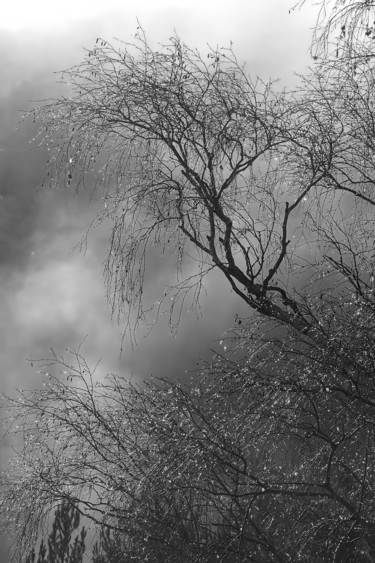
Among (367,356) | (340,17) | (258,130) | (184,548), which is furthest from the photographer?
(258,130)

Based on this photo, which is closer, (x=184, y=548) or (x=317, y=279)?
(x=317, y=279)

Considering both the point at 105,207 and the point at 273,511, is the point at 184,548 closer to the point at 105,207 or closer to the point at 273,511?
the point at 273,511

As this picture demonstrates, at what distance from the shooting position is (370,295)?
3.81 meters

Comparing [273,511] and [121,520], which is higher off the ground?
[121,520]

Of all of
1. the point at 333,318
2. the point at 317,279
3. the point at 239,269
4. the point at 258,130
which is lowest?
the point at 333,318

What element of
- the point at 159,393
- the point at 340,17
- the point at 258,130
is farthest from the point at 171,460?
the point at 340,17

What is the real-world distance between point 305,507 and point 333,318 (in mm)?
862

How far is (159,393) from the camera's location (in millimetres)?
4324

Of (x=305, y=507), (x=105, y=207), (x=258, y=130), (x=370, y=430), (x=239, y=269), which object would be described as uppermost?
(x=258, y=130)

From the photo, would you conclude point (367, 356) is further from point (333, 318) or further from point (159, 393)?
point (159, 393)

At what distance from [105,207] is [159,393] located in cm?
102

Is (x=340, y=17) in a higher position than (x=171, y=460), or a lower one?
higher

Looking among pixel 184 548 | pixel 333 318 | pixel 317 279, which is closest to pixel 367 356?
pixel 333 318

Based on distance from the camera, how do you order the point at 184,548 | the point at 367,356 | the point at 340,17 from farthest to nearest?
the point at 184,548, the point at 340,17, the point at 367,356
